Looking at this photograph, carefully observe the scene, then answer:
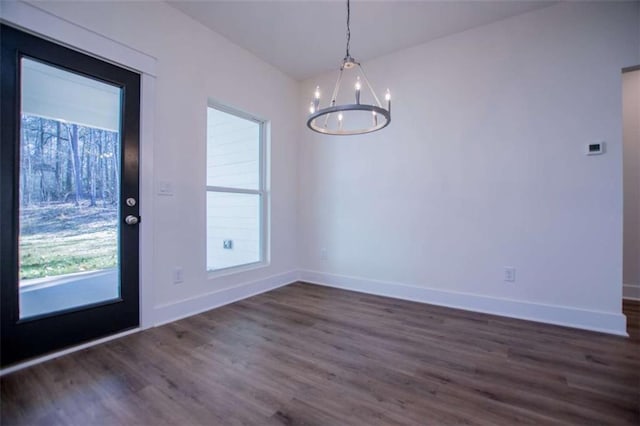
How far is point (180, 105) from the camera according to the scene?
2717 mm

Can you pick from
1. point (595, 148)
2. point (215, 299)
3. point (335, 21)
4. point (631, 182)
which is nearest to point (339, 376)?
point (215, 299)

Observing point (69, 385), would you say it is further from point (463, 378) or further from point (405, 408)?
point (463, 378)

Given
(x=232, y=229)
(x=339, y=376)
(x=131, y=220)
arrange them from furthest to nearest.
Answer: (x=232, y=229) < (x=131, y=220) < (x=339, y=376)

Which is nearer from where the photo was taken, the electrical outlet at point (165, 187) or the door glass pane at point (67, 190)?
the door glass pane at point (67, 190)

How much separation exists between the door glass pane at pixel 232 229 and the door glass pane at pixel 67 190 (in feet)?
3.33

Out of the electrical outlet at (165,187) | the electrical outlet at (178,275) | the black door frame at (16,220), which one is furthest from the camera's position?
the electrical outlet at (178,275)

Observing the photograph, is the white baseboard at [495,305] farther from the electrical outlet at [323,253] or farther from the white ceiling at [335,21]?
the white ceiling at [335,21]

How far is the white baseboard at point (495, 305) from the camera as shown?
2441 mm

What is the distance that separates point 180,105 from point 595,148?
12.4 ft

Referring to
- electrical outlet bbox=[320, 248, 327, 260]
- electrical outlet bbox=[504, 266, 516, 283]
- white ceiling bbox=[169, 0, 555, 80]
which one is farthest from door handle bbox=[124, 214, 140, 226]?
electrical outlet bbox=[504, 266, 516, 283]

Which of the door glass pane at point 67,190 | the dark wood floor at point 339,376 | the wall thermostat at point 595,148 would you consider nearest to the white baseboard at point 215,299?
the dark wood floor at point 339,376

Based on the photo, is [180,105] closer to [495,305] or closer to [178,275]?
[178,275]

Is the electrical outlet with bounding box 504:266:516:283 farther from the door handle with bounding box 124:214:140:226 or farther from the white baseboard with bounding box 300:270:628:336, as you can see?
the door handle with bounding box 124:214:140:226

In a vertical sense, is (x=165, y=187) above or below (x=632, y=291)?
above
